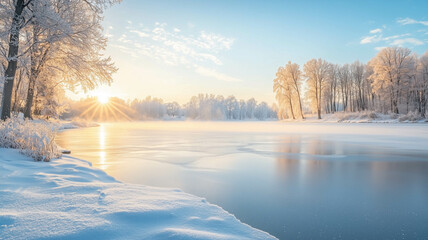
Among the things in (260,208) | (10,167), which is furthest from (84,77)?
(260,208)

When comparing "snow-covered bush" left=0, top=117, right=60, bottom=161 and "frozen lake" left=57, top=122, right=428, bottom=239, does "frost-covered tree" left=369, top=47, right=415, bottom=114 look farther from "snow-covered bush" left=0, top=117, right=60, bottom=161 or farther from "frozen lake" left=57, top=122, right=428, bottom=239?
"snow-covered bush" left=0, top=117, right=60, bottom=161

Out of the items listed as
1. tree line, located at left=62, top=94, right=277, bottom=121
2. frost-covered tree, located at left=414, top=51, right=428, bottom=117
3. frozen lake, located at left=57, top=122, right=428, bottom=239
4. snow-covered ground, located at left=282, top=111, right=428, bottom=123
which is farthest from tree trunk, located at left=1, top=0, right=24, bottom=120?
tree line, located at left=62, top=94, right=277, bottom=121

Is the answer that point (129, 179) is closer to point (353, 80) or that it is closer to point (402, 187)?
point (402, 187)

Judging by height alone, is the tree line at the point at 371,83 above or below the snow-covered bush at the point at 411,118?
above

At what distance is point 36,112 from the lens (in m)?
24.9

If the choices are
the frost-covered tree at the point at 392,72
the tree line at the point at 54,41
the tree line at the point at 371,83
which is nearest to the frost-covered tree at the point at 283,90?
the tree line at the point at 371,83

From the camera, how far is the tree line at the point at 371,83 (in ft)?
114

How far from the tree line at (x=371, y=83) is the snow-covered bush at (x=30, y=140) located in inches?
1512

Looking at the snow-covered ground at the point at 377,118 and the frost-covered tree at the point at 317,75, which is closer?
the snow-covered ground at the point at 377,118

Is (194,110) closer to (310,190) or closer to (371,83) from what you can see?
(371,83)

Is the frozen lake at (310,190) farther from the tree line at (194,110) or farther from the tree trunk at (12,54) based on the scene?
the tree line at (194,110)

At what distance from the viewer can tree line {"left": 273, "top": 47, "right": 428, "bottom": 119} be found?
34.7 meters

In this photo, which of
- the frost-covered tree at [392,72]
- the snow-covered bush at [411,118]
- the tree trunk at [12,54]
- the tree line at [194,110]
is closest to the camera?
the tree trunk at [12,54]

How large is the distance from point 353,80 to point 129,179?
5800cm
